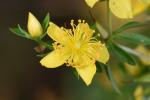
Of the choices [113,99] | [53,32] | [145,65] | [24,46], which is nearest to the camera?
[53,32]

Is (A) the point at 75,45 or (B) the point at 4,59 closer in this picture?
(A) the point at 75,45

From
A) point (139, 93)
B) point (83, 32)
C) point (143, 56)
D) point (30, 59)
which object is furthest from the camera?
point (30, 59)

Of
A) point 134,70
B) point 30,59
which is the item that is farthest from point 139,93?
point 30,59

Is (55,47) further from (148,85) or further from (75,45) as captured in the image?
(148,85)

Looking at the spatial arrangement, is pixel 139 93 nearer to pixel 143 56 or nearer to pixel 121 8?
pixel 143 56

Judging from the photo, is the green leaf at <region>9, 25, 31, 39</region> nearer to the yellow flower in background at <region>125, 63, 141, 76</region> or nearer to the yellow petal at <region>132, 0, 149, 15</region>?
the yellow petal at <region>132, 0, 149, 15</region>

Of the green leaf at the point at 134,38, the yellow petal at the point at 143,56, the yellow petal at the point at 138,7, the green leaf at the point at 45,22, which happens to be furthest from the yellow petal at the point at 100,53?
the yellow petal at the point at 138,7

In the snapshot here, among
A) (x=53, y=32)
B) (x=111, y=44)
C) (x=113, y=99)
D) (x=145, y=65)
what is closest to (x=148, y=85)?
(x=145, y=65)
